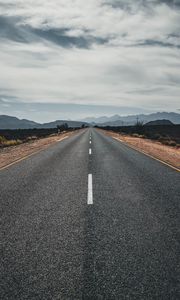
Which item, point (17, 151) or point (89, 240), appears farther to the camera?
point (17, 151)

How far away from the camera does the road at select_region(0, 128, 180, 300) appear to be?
3410 mm

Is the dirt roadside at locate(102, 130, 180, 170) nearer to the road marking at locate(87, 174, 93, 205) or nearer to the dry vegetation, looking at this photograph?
the road marking at locate(87, 174, 93, 205)

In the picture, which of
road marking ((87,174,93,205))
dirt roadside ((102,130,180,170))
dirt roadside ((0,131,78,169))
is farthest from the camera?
dirt roadside ((0,131,78,169))

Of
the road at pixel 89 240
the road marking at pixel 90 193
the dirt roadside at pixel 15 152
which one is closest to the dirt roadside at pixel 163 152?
the road marking at pixel 90 193


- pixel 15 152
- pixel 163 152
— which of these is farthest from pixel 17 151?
pixel 163 152

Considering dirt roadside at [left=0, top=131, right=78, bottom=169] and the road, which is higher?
the road

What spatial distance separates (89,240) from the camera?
473 cm

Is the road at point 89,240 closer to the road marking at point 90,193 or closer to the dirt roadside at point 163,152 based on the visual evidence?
the road marking at point 90,193

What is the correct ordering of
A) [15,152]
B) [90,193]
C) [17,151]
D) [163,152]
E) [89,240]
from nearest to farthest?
[89,240] < [90,193] < [163,152] < [15,152] < [17,151]

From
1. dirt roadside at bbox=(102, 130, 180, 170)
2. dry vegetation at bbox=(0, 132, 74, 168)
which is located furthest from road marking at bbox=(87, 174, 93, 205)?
dry vegetation at bbox=(0, 132, 74, 168)

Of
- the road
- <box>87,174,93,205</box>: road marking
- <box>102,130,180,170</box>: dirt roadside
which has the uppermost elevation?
<box>87,174,93,205</box>: road marking

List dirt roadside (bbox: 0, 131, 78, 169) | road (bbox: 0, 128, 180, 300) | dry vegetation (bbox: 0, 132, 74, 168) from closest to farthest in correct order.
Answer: road (bbox: 0, 128, 180, 300) < dirt roadside (bbox: 0, 131, 78, 169) < dry vegetation (bbox: 0, 132, 74, 168)

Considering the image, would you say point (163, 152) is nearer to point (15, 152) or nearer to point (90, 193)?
point (15, 152)

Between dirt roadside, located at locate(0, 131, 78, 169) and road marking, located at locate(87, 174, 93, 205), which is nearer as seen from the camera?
road marking, located at locate(87, 174, 93, 205)
